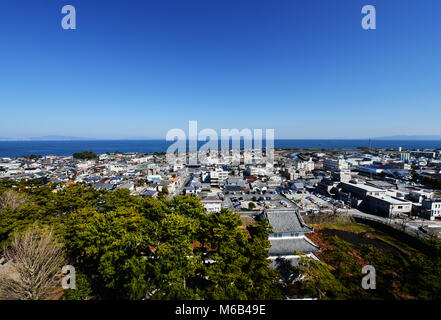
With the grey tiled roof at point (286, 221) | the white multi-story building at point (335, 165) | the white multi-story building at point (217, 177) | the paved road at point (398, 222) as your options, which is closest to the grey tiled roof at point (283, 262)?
the grey tiled roof at point (286, 221)

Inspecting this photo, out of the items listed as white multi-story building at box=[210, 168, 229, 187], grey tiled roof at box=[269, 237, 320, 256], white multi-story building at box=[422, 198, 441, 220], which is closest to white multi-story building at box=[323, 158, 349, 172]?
white multi-story building at box=[422, 198, 441, 220]

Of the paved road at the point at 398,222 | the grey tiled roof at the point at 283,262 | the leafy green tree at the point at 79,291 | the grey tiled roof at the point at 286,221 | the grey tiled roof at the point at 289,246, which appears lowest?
the paved road at the point at 398,222

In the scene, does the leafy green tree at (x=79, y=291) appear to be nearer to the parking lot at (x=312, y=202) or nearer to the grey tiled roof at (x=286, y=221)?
the grey tiled roof at (x=286, y=221)

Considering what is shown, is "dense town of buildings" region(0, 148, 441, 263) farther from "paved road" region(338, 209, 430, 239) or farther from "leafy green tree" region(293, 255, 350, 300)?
"leafy green tree" region(293, 255, 350, 300)

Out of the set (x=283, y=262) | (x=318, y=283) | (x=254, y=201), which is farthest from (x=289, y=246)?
(x=254, y=201)

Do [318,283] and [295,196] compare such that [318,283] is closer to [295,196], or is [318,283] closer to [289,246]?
[289,246]
